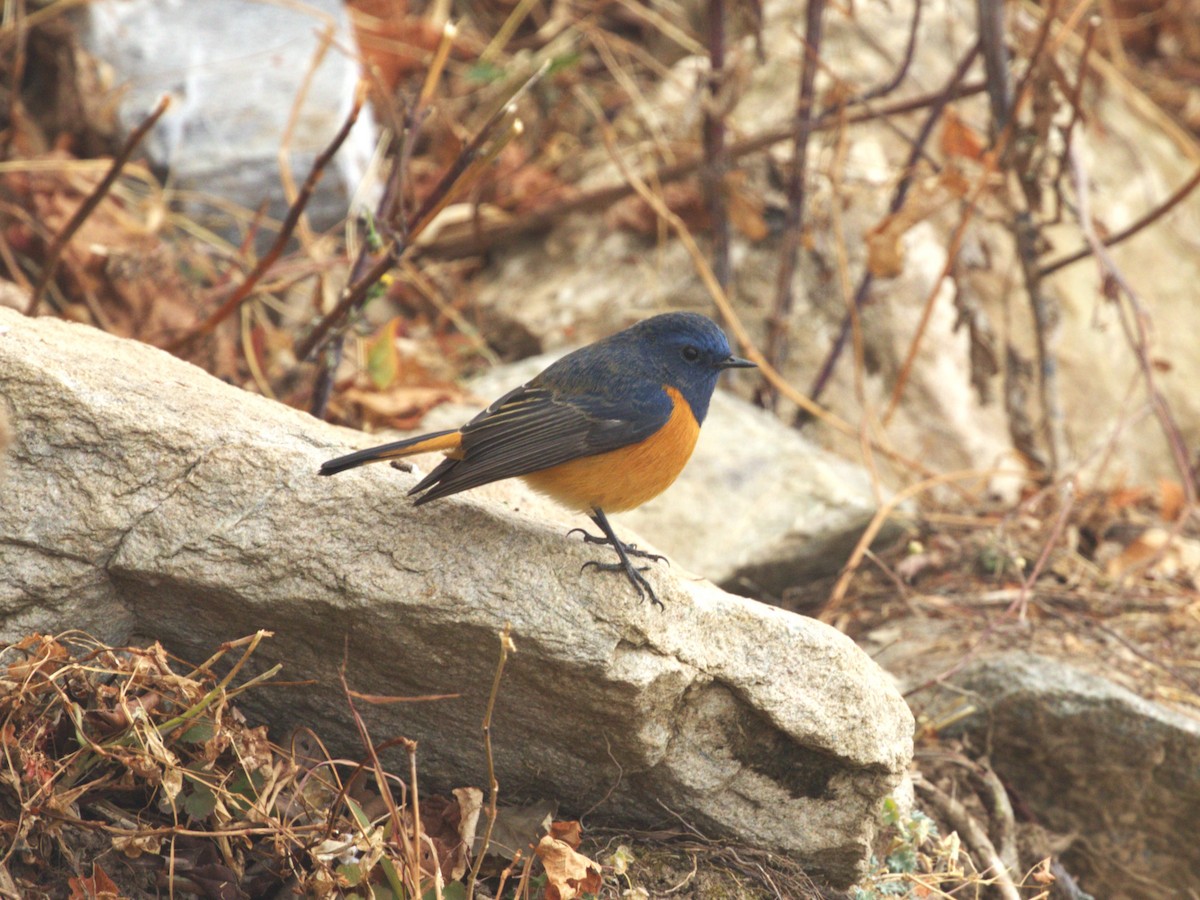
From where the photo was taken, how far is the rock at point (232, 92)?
6414 millimetres

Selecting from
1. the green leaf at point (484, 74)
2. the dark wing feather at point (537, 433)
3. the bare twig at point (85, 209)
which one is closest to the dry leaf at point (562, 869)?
the dark wing feather at point (537, 433)

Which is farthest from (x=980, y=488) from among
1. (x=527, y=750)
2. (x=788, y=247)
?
(x=527, y=750)

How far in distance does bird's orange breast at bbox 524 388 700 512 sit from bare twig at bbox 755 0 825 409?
2734mm

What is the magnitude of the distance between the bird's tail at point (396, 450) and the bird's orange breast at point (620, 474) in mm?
287

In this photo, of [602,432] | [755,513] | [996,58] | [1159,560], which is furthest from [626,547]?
[996,58]

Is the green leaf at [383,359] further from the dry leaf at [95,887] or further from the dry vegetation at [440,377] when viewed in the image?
the dry leaf at [95,887]

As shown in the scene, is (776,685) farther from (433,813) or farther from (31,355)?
(31,355)

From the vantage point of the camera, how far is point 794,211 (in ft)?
20.6

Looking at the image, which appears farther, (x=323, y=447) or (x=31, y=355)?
(x=323, y=447)

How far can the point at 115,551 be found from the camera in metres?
3.10

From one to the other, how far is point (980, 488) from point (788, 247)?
166 centimetres

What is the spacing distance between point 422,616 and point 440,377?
10.8ft

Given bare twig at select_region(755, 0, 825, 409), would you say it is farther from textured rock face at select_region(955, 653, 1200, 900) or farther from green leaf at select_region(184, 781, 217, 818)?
green leaf at select_region(184, 781, 217, 818)

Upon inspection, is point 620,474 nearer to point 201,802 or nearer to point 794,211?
point 201,802
